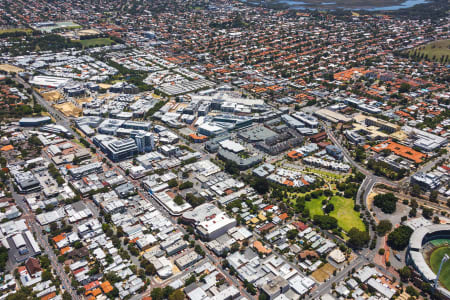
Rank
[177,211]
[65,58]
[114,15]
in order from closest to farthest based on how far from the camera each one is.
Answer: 1. [177,211]
2. [65,58]
3. [114,15]

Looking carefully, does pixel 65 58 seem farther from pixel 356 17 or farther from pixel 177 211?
pixel 356 17

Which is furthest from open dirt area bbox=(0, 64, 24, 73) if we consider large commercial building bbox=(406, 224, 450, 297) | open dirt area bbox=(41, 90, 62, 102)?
large commercial building bbox=(406, 224, 450, 297)

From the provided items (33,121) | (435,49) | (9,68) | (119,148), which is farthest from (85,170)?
(435,49)

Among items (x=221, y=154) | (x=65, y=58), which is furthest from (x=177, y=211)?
(x=65, y=58)

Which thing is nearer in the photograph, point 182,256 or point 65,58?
point 182,256

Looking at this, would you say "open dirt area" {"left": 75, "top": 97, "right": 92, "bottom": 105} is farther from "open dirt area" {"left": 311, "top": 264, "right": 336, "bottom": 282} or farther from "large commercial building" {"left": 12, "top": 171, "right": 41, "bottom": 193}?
"open dirt area" {"left": 311, "top": 264, "right": 336, "bottom": 282}

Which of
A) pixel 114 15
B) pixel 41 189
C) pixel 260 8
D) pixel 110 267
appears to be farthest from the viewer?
pixel 260 8

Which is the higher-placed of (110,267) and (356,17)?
(356,17)
